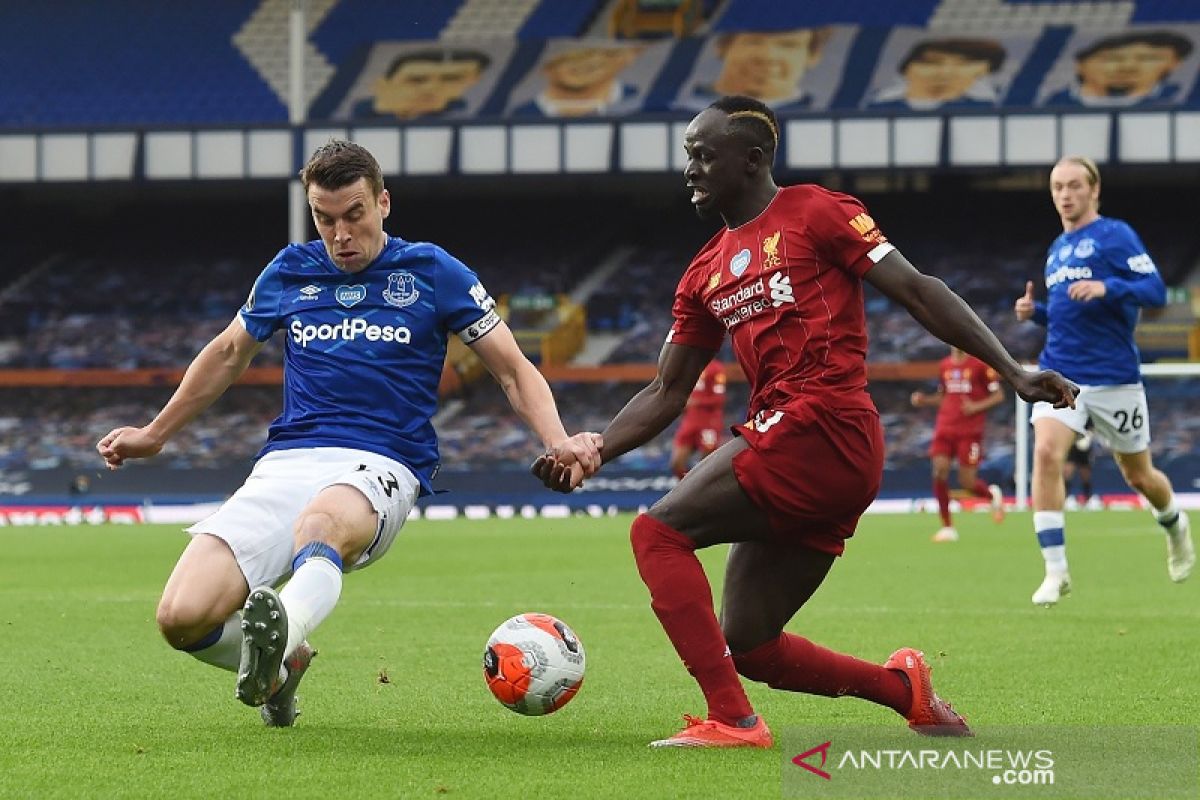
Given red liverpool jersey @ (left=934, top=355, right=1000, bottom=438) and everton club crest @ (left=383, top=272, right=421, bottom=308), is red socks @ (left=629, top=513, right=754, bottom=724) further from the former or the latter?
red liverpool jersey @ (left=934, top=355, right=1000, bottom=438)

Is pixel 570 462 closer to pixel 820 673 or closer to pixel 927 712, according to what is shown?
pixel 820 673

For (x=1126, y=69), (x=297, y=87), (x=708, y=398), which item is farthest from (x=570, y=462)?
(x=1126, y=69)

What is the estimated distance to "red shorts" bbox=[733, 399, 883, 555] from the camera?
550cm

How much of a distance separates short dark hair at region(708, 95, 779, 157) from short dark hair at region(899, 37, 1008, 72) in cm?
3062

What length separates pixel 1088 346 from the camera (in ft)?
36.5

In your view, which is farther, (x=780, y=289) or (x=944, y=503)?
(x=944, y=503)

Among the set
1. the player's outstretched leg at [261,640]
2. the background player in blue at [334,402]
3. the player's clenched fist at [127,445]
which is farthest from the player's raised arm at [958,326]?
the player's clenched fist at [127,445]

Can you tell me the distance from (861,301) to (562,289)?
32.0 metres


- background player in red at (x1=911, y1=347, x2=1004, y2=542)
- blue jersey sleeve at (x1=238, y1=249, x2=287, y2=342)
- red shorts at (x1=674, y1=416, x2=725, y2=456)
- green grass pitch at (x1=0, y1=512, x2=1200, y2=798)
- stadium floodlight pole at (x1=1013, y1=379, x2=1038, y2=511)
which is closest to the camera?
green grass pitch at (x1=0, y1=512, x2=1200, y2=798)

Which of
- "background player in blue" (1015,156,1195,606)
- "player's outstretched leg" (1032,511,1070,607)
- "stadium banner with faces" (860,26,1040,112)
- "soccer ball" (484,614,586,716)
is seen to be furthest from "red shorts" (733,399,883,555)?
"stadium banner with faces" (860,26,1040,112)

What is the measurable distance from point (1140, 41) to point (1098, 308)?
84.0ft

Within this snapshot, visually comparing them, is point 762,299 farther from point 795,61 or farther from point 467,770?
point 795,61

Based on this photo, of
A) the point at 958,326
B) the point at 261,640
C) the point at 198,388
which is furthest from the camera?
the point at 198,388

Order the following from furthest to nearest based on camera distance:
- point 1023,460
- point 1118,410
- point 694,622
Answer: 1. point 1023,460
2. point 1118,410
3. point 694,622
